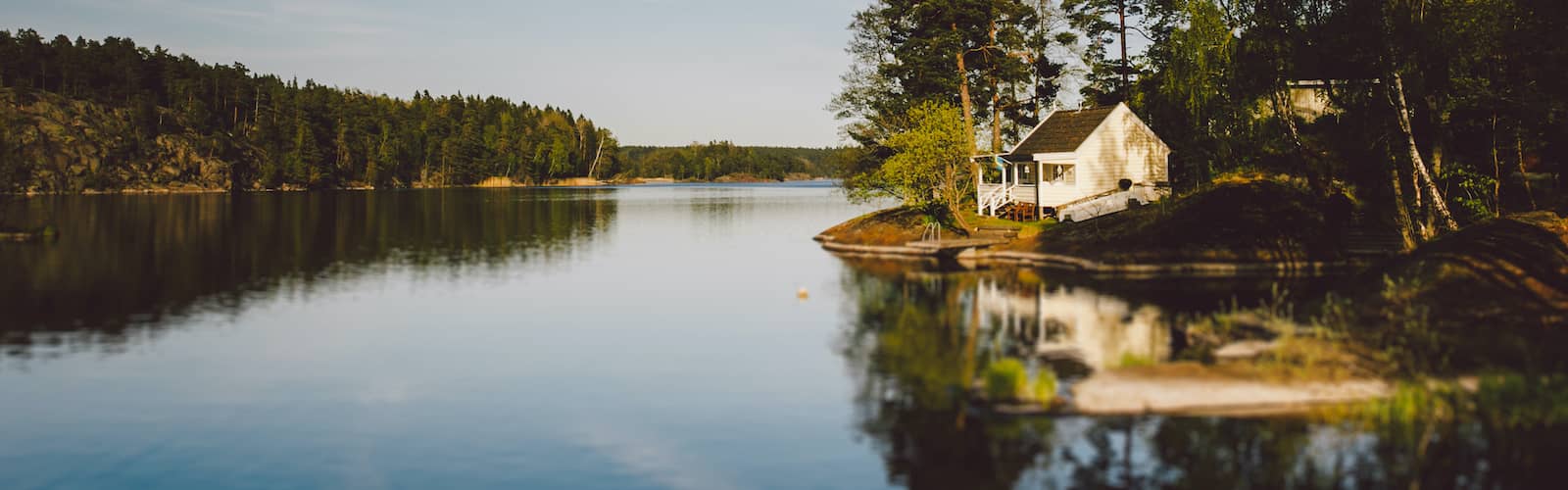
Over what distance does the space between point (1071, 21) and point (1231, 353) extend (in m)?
55.3

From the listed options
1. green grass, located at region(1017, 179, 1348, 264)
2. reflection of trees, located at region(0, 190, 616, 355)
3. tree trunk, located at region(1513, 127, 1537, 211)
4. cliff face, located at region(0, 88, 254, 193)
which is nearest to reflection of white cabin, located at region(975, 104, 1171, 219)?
green grass, located at region(1017, 179, 1348, 264)

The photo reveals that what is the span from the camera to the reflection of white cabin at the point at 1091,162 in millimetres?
58625

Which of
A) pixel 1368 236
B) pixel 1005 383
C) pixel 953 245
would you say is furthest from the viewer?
pixel 953 245

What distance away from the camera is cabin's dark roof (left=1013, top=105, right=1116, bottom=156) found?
5950 cm

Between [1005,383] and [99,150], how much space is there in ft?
573

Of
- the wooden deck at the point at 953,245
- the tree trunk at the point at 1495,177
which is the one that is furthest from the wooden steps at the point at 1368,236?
the wooden deck at the point at 953,245

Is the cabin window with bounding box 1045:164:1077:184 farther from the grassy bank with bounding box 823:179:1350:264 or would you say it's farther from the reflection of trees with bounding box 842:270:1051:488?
the reflection of trees with bounding box 842:270:1051:488

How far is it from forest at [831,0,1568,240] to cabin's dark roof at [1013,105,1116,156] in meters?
3.66

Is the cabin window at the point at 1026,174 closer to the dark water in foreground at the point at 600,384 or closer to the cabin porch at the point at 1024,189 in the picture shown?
the cabin porch at the point at 1024,189

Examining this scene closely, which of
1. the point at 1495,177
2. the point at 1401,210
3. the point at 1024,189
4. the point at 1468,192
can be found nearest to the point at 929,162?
the point at 1024,189

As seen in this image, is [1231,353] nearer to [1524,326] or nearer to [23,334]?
[1524,326]

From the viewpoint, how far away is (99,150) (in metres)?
157

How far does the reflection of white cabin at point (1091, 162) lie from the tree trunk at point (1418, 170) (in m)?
17.0

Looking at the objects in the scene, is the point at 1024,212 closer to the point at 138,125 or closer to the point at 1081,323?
the point at 1081,323
